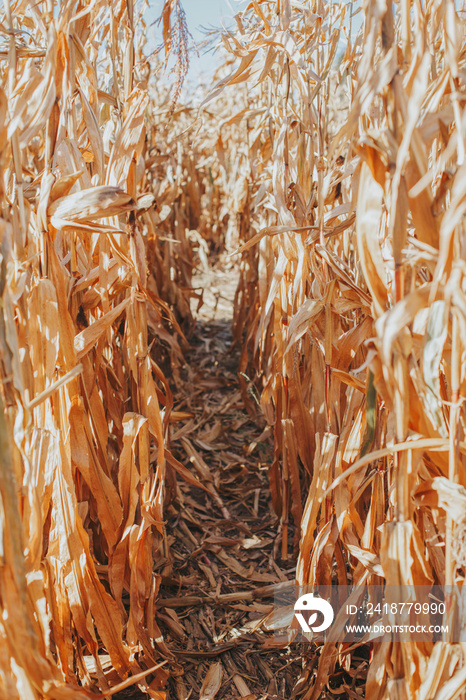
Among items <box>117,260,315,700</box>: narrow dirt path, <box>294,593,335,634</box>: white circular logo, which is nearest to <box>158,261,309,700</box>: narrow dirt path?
<box>117,260,315,700</box>: narrow dirt path

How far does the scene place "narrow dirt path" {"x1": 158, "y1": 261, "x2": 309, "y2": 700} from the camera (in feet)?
3.72

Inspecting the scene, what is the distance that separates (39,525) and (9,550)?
0.26ft

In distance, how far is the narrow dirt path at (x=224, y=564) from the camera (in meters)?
1.13

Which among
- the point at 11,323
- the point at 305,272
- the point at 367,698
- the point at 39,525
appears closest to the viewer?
the point at 11,323

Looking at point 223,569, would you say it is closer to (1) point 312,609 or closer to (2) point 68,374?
(1) point 312,609

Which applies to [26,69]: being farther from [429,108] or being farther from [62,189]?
[429,108]

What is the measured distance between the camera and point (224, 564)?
4.75 ft

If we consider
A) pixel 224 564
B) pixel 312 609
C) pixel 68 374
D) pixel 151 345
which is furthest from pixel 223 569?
pixel 68 374

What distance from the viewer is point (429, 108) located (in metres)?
0.82

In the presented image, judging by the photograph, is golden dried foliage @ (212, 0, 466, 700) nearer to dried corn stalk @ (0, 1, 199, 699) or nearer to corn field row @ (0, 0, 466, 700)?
corn field row @ (0, 0, 466, 700)

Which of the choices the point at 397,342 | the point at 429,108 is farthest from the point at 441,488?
the point at 429,108

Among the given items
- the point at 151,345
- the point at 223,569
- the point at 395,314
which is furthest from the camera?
the point at 223,569

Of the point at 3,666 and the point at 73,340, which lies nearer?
the point at 3,666

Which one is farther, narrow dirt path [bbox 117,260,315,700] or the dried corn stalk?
narrow dirt path [bbox 117,260,315,700]
